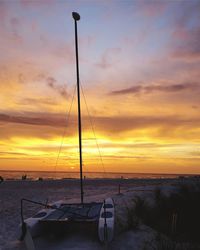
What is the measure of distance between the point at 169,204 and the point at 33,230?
8456 mm

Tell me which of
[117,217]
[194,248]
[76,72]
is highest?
[76,72]

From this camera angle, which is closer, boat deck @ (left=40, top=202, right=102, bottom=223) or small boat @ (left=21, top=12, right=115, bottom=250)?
→ small boat @ (left=21, top=12, right=115, bottom=250)

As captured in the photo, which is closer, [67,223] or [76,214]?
[67,223]

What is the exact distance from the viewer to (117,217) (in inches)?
564

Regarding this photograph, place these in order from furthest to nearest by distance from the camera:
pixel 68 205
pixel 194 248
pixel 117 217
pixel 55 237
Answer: pixel 68 205 < pixel 117 217 < pixel 55 237 < pixel 194 248

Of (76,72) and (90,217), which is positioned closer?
(90,217)

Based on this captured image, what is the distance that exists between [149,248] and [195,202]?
25.8 ft

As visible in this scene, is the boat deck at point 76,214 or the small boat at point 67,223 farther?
the boat deck at point 76,214

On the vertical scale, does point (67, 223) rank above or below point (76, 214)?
below

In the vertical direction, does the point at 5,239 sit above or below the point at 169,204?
below

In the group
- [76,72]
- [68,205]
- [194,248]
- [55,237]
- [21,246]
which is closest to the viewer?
[194,248]

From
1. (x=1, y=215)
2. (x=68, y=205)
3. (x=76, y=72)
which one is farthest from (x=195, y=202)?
(x=1, y=215)

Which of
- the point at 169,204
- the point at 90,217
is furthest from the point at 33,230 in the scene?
the point at 169,204

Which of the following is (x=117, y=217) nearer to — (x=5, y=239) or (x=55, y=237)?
→ (x=55, y=237)
